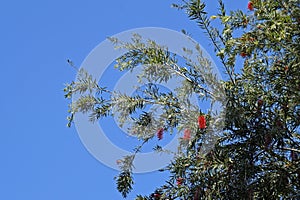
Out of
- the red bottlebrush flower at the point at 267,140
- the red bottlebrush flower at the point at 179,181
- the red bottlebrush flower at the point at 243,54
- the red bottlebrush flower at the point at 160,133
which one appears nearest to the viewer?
the red bottlebrush flower at the point at 267,140

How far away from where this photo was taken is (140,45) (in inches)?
188

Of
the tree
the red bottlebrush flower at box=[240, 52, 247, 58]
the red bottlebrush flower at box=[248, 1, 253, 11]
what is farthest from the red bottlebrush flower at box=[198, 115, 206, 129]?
the red bottlebrush flower at box=[248, 1, 253, 11]

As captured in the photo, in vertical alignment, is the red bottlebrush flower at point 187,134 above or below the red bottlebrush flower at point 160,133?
below

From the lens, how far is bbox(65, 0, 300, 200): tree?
4.16 m

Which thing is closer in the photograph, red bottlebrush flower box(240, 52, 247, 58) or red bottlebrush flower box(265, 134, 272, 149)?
red bottlebrush flower box(265, 134, 272, 149)

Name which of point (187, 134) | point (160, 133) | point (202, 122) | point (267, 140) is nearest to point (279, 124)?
point (267, 140)

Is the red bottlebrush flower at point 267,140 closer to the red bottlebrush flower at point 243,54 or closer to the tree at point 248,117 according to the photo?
the tree at point 248,117

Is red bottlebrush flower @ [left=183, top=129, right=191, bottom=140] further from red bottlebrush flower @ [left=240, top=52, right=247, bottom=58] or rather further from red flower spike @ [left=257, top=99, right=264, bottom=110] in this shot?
red bottlebrush flower @ [left=240, top=52, right=247, bottom=58]

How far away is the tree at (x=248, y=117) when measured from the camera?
4160 millimetres

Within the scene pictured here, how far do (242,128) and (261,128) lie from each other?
0.13m

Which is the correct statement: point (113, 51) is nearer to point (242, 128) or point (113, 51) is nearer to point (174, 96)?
point (174, 96)

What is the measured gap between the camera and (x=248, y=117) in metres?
4.25

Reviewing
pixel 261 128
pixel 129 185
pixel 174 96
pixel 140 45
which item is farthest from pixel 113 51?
pixel 261 128

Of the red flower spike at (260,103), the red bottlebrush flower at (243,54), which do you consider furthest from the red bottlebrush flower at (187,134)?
the red bottlebrush flower at (243,54)
